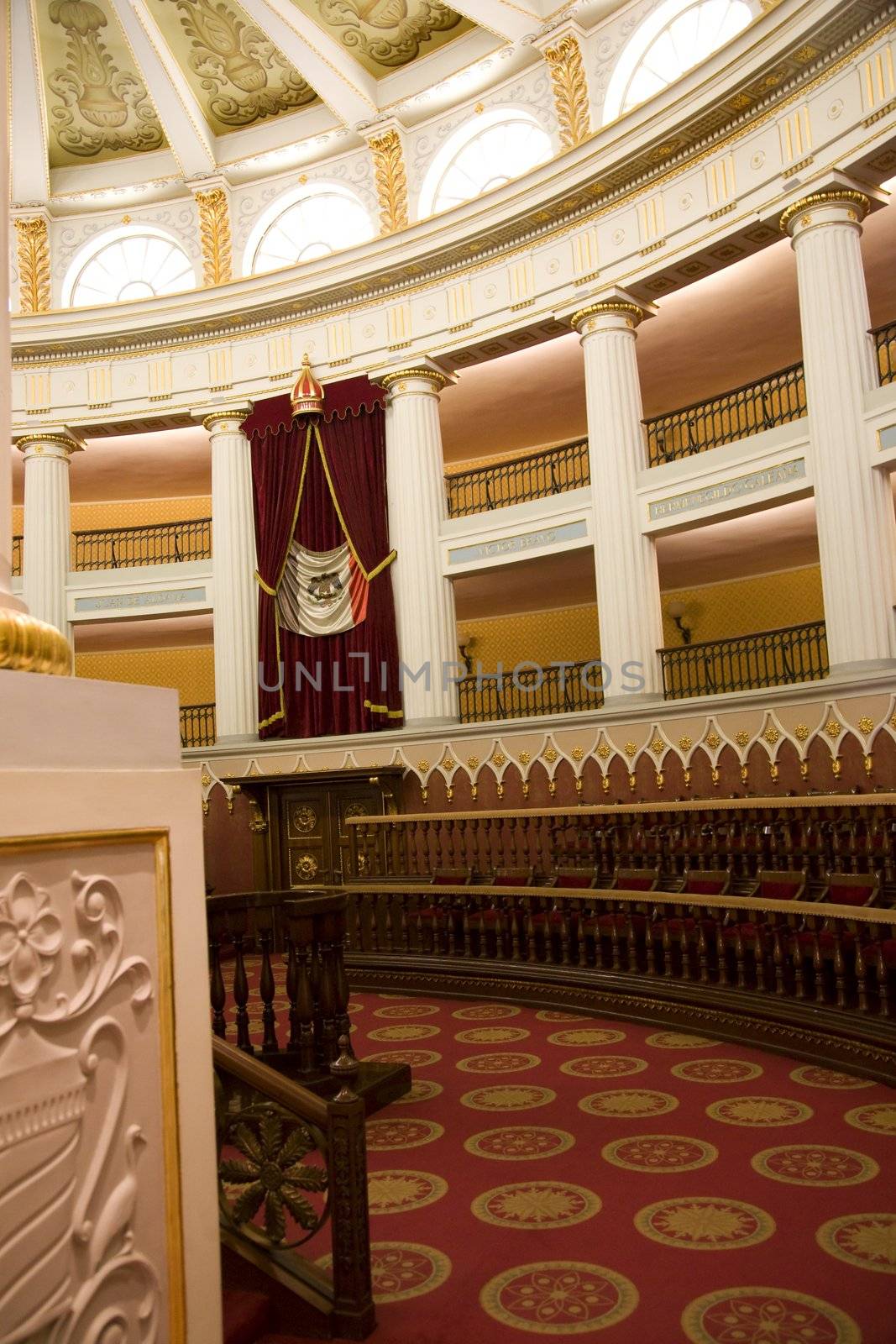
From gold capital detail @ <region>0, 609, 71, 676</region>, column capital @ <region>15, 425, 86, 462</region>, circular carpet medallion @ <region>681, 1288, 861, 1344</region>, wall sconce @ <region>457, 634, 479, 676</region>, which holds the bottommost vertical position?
circular carpet medallion @ <region>681, 1288, 861, 1344</region>

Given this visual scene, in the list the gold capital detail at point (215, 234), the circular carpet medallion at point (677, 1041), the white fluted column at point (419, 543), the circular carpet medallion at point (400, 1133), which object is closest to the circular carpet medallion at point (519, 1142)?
the circular carpet medallion at point (400, 1133)

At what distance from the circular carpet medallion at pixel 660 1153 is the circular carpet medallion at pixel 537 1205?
0.94ft

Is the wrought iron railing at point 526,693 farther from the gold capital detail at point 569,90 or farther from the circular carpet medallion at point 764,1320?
the circular carpet medallion at point 764,1320

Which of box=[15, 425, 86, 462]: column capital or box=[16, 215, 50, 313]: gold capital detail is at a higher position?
box=[16, 215, 50, 313]: gold capital detail

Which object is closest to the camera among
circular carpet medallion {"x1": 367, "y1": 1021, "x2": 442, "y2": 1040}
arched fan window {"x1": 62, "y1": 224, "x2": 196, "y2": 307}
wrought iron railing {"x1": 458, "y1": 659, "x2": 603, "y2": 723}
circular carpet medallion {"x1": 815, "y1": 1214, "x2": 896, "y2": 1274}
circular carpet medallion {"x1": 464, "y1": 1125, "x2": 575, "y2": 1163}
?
circular carpet medallion {"x1": 815, "y1": 1214, "x2": 896, "y2": 1274}

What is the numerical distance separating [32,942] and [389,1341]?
1.85 m

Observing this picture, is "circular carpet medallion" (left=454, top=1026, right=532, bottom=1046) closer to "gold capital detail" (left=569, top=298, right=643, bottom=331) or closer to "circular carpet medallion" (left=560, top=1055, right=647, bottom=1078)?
"circular carpet medallion" (left=560, top=1055, right=647, bottom=1078)

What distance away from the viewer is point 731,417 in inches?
442

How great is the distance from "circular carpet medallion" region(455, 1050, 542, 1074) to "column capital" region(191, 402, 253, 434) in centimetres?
922

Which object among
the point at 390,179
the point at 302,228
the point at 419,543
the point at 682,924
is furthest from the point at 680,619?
the point at 682,924

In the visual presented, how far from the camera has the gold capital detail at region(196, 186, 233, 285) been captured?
1309cm

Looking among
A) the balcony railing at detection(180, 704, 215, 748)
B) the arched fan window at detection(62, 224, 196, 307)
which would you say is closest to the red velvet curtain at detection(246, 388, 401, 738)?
the balcony railing at detection(180, 704, 215, 748)

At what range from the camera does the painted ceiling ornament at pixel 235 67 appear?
1251 centimetres

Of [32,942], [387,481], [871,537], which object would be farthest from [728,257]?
[32,942]
